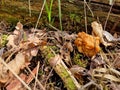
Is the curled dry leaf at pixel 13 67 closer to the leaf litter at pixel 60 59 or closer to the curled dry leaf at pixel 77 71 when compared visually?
the leaf litter at pixel 60 59

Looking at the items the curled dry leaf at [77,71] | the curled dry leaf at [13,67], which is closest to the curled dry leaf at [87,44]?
the curled dry leaf at [77,71]

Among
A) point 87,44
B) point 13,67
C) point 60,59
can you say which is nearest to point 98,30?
point 87,44

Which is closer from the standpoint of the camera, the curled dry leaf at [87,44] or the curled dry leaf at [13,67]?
the curled dry leaf at [13,67]

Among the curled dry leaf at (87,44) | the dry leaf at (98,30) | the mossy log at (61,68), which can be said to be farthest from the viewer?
the dry leaf at (98,30)

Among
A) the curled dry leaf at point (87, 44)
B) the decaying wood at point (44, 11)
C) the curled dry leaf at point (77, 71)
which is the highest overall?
the decaying wood at point (44, 11)

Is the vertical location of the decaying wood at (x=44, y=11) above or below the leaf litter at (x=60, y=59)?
above

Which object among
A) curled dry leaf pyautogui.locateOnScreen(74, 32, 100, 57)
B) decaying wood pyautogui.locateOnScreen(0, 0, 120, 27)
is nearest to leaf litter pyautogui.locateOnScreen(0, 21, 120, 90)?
curled dry leaf pyautogui.locateOnScreen(74, 32, 100, 57)

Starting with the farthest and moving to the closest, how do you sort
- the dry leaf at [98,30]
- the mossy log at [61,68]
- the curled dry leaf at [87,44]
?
1. the dry leaf at [98,30]
2. the curled dry leaf at [87,44]
3. the mossy log at [61,68]

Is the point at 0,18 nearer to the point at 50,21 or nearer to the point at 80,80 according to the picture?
the point at 50,21

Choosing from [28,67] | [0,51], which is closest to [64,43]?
[28,67]
